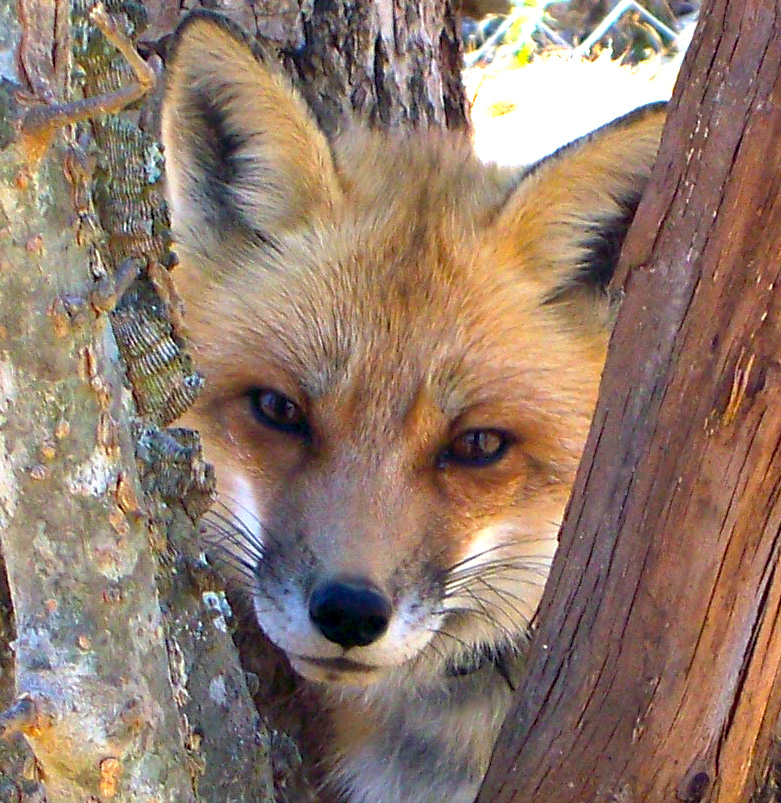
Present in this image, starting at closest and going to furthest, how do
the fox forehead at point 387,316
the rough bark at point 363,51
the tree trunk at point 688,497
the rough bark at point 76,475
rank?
the rough bark at point 76,475 < the tree trunk at point 688,497 < the fox forehead at point 387,316 < the rough bark at point 363,51

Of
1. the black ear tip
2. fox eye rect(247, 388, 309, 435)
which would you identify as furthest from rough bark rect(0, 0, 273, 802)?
the black ear tip

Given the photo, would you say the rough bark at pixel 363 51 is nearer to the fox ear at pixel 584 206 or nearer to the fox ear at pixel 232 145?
the fox ear at pixel 232 145

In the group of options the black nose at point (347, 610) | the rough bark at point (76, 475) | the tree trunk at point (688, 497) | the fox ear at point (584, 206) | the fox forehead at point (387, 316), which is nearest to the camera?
the rough bark at point (76, 475)

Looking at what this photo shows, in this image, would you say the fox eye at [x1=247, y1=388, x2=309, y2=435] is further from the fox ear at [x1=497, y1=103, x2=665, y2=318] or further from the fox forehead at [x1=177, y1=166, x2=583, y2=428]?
the fox ear at [x1=497, y1=103, x2=665, y2=318]

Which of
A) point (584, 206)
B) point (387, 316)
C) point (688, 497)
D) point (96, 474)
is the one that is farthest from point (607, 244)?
point (96, 474)

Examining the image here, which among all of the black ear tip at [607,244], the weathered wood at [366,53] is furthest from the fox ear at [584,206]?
the weathered wood at [366,53]

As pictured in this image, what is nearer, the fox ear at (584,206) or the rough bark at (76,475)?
the rough bark at (76,475)

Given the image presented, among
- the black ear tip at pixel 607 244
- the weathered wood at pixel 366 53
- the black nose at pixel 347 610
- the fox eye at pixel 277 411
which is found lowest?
the black nose at pixel 347 610

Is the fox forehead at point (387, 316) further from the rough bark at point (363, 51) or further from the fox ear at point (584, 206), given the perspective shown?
the rough bark at point (363, 51)

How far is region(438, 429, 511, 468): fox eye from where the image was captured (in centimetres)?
261

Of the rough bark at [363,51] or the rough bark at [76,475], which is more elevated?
the rough bark at [363,51]

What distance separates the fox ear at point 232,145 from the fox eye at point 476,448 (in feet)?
2.13

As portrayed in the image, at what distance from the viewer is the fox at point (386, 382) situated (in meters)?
2.45

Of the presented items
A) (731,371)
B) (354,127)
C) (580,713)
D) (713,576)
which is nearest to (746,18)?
(731,371)
